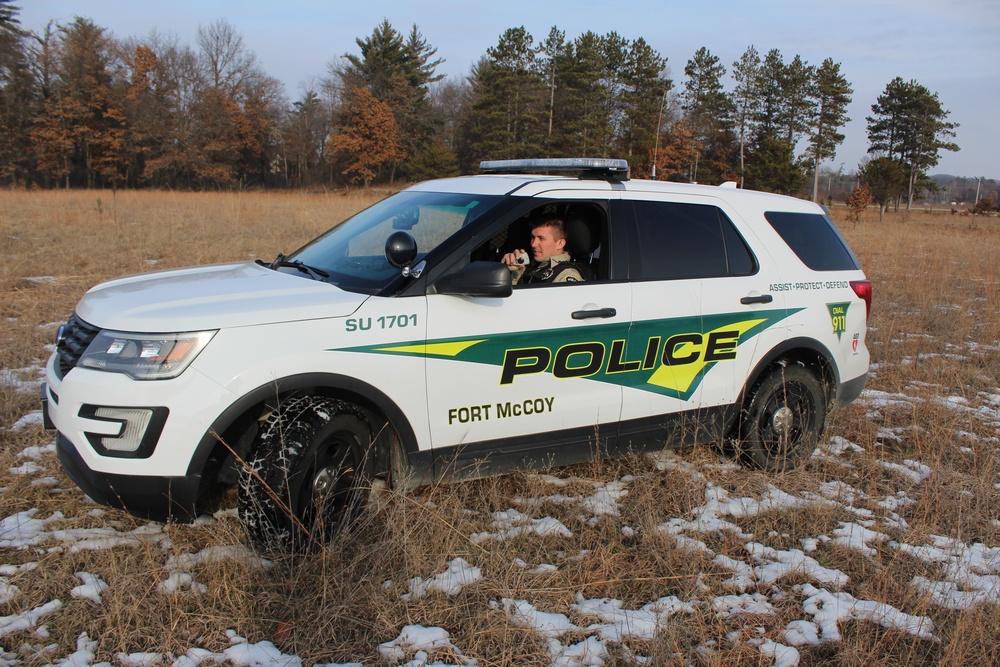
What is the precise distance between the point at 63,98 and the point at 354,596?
4917cm

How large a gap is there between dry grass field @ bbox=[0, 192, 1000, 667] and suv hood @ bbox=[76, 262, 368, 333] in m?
0.98

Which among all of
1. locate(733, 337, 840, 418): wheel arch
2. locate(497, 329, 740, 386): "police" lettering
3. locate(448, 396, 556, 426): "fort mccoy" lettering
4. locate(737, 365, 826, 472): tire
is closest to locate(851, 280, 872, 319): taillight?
locate(733, 337, 840, 418): wheel arch

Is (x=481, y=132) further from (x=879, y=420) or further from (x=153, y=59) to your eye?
(x=879, y=420)

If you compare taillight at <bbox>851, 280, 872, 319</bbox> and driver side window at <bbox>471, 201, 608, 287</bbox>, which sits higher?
driver side window at <bbox>471, 201, 608, 287</bbox>

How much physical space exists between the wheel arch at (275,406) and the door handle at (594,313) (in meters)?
1.01

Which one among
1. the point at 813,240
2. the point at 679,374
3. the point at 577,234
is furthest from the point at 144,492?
the point at 813,240

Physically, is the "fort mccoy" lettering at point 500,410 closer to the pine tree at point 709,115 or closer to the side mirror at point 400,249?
the side mirror at point 400,249

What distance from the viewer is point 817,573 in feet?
10.5

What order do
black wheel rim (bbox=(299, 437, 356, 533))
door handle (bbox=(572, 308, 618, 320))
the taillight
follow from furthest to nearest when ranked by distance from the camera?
the taillight → door handle (bbox=(572, 308, 618, 320)) → black wheel rim (bbox=(299, 437, 356, 533))

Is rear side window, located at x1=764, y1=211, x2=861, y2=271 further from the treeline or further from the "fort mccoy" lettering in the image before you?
the treeline

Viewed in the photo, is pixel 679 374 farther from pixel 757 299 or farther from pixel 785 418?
pixel 785 418

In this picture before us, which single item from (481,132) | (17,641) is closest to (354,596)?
(17,641)

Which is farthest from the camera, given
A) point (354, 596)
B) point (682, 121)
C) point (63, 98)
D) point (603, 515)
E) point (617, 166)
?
point (682, 121)

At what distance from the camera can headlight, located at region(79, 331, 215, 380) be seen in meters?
2.78
